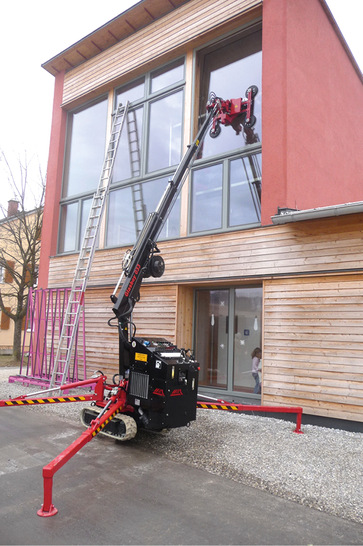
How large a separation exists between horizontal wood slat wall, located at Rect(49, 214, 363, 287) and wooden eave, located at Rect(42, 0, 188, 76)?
652cm

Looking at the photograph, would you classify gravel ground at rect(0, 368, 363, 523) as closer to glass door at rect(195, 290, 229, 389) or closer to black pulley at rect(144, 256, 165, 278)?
glass door at rect(195, 290, 229, 389)

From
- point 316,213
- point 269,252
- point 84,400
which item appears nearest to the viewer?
point 84,400

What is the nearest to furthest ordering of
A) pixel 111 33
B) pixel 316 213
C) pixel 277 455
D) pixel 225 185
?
pixel 277 455 < pixel 316 213 < pixel 225 185 < pixel 111 33

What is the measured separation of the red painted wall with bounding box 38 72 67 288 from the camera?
1304cm

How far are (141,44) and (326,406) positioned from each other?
10548 mm

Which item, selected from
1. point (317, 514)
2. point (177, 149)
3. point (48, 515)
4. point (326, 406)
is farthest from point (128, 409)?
point (177, 149)

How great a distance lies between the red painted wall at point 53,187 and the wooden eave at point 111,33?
0.57 metres

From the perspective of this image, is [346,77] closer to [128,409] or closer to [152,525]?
[128,409]

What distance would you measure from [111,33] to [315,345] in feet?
34.9

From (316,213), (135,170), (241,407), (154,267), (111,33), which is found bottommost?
(241,407)

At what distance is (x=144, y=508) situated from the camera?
3.98 metres

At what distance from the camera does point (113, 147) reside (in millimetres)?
11867

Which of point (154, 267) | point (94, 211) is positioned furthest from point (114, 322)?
point (154, 267)

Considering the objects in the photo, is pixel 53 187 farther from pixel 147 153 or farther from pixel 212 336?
pixel 212 336
